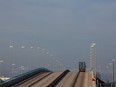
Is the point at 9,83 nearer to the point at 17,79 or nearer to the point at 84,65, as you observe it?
the point at 17,79

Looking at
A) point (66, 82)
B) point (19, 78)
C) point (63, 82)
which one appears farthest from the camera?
point (19, 78)

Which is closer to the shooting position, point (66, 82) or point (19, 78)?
point (66, 82)

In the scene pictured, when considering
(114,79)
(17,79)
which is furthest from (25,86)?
(114,79)

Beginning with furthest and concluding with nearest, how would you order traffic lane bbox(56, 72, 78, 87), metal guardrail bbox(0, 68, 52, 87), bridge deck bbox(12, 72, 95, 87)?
traffic lane bbox(56, 72, 78, 87) → bridge deck bbox(12, 72, 95, 87) → metal guardrail bbox(0, 68, 52, 87)

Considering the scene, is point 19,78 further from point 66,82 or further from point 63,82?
point 66,82

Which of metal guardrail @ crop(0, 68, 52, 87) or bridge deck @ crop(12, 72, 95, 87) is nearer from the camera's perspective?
metal guardrail @ crop(0, 68, 52, 87)

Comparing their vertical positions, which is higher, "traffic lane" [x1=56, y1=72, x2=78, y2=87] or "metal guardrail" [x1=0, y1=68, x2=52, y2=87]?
"metal guardrail" [x1=0, y1=68, x2=52, y2=87]

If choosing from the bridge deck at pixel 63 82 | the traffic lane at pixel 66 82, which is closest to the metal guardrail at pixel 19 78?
the bridge deck at pixel 63 82

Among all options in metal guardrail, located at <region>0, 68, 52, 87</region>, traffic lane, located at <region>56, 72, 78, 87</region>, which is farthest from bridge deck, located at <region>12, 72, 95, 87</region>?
metal guardrail, located at <region>0, 68, 52, 87</region>

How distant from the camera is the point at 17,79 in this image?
8631 centimetres

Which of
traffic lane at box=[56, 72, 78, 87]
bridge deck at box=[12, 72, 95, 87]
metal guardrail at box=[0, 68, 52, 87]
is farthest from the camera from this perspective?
traffic lane at box=[56, 72, 78, 87]

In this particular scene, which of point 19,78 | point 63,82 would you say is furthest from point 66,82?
point 19,78

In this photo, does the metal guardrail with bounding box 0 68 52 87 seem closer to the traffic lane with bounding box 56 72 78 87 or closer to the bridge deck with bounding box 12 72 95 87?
the bridge deck with bounding box 12 72 95 87

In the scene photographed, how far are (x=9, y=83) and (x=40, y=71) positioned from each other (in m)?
43.7
